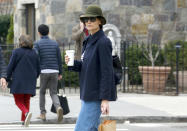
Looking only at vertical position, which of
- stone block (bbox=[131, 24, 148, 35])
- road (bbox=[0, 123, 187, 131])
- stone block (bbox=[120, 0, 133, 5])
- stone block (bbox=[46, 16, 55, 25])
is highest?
stone block (bbox=[120, 0, 133, 5])

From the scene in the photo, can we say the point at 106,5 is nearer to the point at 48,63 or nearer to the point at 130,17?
the point at 130,17

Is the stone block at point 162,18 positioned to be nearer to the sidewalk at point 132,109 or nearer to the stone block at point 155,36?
the stone block at point 155,36

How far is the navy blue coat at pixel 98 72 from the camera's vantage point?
5348 millimetres

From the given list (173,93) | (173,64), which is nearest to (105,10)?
(173,64)

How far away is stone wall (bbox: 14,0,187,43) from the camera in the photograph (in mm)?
16859

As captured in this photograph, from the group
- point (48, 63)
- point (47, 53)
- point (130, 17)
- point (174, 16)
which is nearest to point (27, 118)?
point (48, 63)

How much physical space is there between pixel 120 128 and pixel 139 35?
8786 mm

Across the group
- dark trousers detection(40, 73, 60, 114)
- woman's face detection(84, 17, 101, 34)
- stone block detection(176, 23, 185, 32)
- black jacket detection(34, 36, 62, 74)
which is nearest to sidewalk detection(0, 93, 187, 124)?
dark trousers detection(40, 73, 60, 114)

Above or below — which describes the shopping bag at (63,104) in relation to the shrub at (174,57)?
below

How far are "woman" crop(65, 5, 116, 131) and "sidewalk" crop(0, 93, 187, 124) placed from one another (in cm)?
437

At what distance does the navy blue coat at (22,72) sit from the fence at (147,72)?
5.23 m

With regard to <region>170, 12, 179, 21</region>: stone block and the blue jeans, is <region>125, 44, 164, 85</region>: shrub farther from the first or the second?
the blue jeans

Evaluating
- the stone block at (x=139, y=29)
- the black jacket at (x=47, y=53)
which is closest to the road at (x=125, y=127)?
the black jacket at (x=47, y=53)

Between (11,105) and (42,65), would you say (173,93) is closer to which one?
(11,105)
